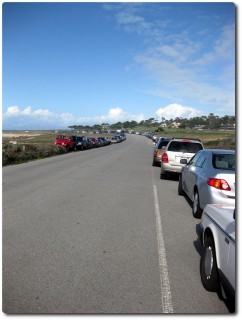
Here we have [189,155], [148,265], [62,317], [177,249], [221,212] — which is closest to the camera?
[62,317]

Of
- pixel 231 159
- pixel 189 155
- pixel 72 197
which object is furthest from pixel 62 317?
pixel 189 155

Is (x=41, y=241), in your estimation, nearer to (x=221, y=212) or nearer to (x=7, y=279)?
(x=7, y=279)

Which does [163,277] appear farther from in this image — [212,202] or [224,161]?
[224,161]

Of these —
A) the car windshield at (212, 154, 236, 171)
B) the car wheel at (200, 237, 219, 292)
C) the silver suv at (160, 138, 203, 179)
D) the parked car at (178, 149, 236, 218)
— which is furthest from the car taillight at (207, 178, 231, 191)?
the silver suv at (160, 138, 203, 179)

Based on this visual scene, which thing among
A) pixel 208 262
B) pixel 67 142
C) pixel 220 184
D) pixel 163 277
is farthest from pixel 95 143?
pixel 208 262

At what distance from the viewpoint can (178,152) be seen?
513 inches

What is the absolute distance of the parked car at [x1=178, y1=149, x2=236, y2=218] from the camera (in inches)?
254

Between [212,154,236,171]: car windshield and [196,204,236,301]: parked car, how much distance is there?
2.61 meters

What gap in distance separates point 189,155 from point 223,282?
9.57 m

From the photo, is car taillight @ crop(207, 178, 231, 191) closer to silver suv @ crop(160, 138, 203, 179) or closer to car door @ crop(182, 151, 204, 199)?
car door @ crop(182, 151, 204, 199)

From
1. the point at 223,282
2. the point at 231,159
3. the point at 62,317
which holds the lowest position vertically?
the point at 62,317

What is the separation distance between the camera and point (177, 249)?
5.41 m

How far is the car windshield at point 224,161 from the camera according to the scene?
7152 millimetres

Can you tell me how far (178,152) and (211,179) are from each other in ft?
20.9
